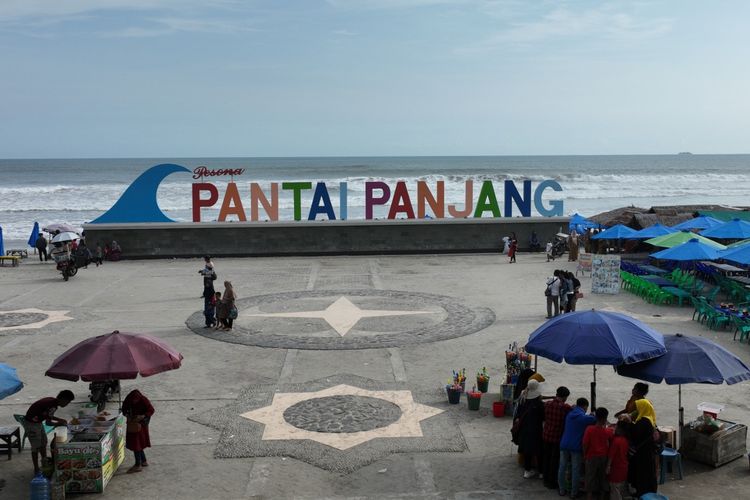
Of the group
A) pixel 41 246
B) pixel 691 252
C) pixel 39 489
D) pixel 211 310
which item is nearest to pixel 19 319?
pixel 211 310

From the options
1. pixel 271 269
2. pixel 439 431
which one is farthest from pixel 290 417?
pixel 271 269

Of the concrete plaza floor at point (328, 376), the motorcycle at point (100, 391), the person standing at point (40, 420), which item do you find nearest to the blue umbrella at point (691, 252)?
the concrete plaza floor at point (328, 376)

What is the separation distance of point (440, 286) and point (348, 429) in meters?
12.1

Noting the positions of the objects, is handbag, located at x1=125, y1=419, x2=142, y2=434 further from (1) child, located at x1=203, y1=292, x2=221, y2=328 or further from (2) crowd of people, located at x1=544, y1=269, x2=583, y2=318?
(2) crowd of people, located at x1=544, y1=269, x2=583, y2=318

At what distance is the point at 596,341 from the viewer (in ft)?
31.3

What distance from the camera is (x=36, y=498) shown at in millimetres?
8617

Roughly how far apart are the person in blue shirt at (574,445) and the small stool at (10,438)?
7327mm

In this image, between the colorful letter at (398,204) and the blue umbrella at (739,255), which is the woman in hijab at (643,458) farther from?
the colorful letter at (398,204)

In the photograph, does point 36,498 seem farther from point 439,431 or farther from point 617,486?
Answer: point 617,486

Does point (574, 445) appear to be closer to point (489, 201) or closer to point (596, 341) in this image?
point (596, 341)

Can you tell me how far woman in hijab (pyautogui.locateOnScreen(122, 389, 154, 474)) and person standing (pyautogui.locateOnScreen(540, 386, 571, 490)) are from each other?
5180mm

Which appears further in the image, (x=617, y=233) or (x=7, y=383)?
(x=617, y=233)

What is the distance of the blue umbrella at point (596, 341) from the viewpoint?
935 centimetres

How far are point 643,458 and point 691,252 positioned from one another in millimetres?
12661
